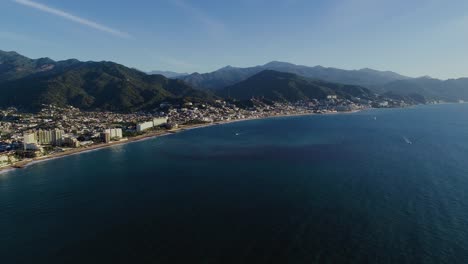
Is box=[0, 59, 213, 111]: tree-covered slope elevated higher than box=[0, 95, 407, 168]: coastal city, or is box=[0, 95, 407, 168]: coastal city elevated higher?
box=[0, 59, 213, 111]: tree-covered slope

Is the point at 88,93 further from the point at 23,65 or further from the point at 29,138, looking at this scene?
the point at 23,65

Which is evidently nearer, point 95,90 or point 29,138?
point 29,138

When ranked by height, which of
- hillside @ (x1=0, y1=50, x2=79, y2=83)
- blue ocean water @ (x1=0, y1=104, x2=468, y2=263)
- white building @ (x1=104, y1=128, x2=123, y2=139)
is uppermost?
hillside @ (x1=0, y1=50, x2=79, y2=83)

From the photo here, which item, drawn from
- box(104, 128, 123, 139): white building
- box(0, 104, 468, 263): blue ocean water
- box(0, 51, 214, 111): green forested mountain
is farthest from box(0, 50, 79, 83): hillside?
box(0, 104, 468, 263): blue ocean water

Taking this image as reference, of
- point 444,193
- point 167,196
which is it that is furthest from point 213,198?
point 444,193

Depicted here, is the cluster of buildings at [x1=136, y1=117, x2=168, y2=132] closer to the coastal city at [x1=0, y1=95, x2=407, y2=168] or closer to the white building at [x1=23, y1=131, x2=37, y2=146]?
the coastal city at [x1=0, y1=95, x2=407, y2=168]

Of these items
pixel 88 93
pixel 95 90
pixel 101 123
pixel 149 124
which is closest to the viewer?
pixel 149 124

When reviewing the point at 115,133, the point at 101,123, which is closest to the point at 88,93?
the point at 101,123
